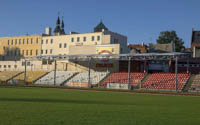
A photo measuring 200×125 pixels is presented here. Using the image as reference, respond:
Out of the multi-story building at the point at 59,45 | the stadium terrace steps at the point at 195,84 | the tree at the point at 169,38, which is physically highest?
the tree at the point at 169,38

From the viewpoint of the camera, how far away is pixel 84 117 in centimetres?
1130

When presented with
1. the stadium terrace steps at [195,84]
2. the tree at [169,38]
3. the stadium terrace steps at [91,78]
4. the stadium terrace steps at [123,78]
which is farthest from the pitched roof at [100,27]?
the stadium terrace steps at [195,84]

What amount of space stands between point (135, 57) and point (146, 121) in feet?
124

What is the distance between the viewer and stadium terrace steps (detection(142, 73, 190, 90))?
4356cm

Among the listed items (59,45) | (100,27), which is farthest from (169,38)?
(59,45)

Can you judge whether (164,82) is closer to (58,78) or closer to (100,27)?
(58,78)

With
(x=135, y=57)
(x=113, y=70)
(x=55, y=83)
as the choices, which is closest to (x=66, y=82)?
(x=55, y=83)

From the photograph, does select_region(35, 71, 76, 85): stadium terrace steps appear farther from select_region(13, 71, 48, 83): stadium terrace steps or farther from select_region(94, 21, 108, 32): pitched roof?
select_region(94, 21, 108, 32): pitched roof

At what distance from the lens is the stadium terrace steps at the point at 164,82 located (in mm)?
43562

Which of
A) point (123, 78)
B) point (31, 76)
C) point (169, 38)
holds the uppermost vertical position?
point (169, 38)

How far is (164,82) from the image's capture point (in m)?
45.3

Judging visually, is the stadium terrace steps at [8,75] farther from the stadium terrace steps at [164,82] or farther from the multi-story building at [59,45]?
the stadium terrace steps at [164,82]

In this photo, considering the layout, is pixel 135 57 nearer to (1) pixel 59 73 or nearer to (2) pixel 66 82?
(2) pixel 66 82

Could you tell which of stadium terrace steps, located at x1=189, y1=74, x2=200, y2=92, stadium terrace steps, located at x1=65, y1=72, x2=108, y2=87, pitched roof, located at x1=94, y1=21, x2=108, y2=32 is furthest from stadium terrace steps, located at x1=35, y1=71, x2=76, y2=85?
pitched roof, located at x1=94, y1=21, x2=108, y2=32
